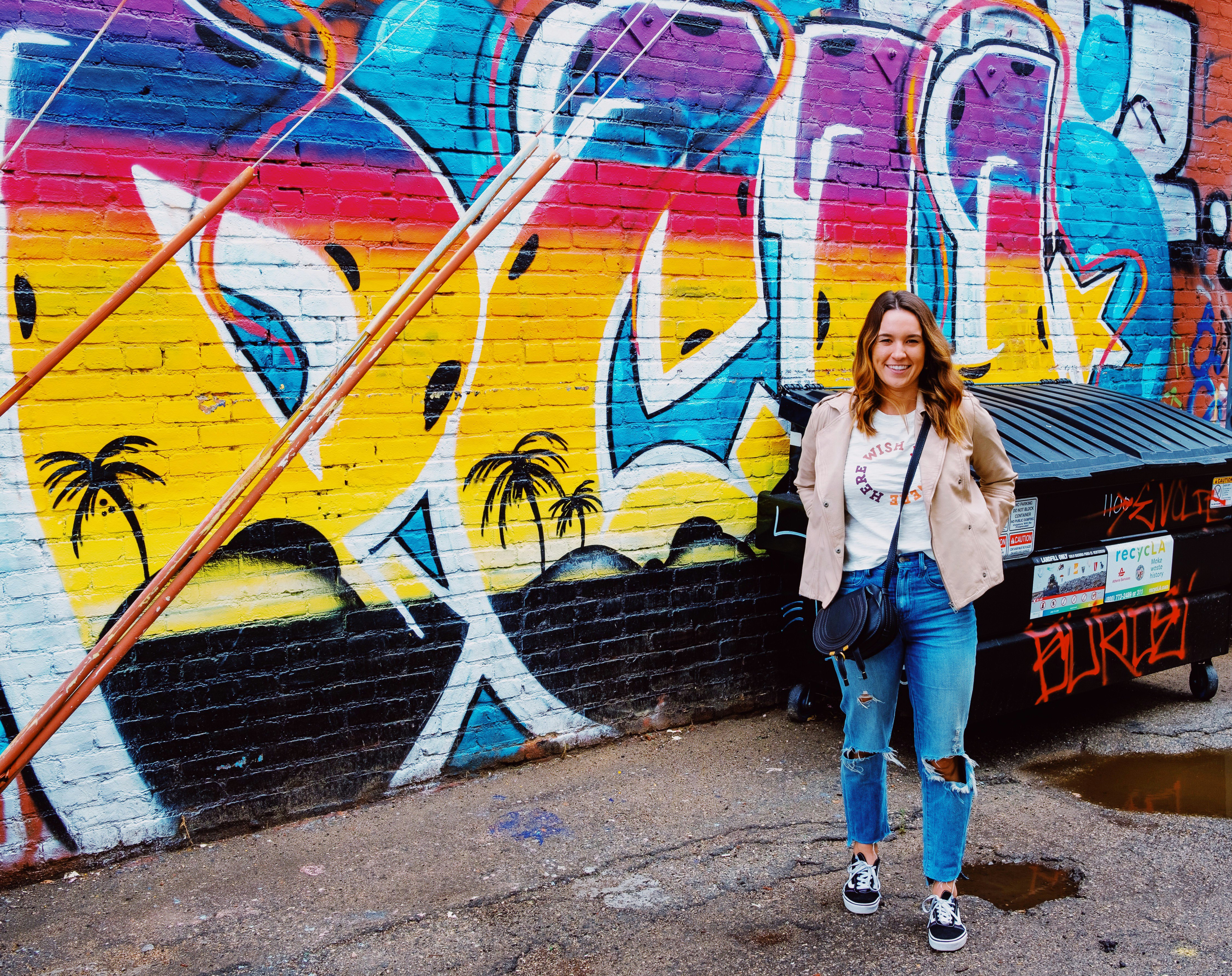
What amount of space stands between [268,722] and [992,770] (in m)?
2.84

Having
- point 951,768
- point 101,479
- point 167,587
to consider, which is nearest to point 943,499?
point 951,768

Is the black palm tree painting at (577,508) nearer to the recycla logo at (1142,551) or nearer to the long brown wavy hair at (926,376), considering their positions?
the long brown wavy hair at (926,376)

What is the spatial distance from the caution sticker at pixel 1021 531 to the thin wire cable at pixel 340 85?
2941 millimetres

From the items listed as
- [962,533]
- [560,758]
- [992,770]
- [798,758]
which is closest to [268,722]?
[560,758]

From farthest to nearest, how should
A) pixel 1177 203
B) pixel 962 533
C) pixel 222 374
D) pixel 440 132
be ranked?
pixel 1177 203, pixel 440 132, pixel 222 374, pixel 962 533

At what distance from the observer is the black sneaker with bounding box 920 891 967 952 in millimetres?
2807

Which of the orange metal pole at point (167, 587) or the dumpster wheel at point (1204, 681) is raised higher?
the orange metal pole at point (167, 587)

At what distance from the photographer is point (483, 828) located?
3.61 meters

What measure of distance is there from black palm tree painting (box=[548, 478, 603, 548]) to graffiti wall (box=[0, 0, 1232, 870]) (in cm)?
1

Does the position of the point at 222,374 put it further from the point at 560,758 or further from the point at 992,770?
the point at 992,770

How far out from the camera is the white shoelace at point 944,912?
282 centimetres

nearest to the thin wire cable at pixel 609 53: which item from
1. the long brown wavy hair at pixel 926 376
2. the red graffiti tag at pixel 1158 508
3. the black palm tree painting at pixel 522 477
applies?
the black palm tree painting at pixel 522 477

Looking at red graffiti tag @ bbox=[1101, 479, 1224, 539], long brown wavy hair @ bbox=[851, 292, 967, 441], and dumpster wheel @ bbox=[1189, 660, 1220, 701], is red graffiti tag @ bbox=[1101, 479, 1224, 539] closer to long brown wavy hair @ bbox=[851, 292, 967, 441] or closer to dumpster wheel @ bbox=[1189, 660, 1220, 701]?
dumpster wheel @ bbox=[1189, 660, 1220, 701]

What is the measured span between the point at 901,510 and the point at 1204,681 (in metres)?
3.12
